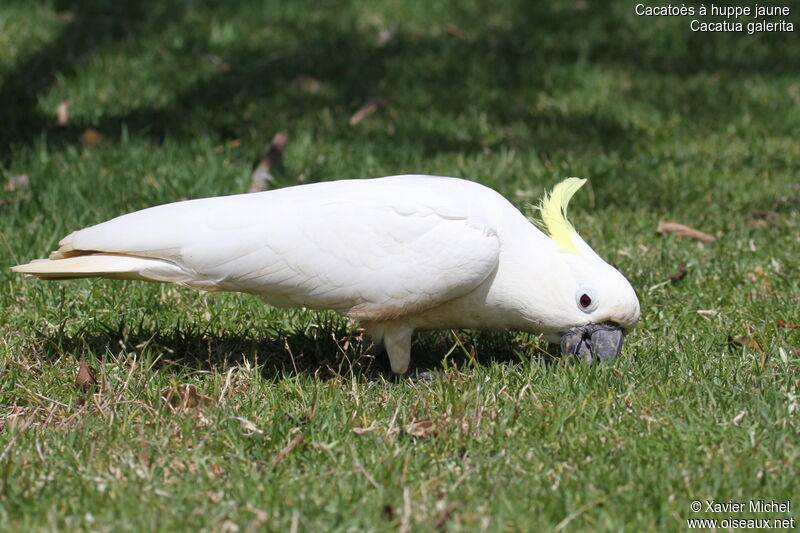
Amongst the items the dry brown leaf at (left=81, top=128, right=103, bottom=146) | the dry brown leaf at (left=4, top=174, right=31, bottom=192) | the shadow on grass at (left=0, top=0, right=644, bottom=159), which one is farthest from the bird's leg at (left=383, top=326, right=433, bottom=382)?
the dry brown leaf at (left=81, top=128, right=103, bottom=146)

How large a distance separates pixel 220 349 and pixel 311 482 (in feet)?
3.37

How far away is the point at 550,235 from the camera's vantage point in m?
3.28

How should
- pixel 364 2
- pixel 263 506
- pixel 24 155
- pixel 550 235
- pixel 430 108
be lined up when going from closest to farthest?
pixel 263 506
pixel 550 235
pixel 24 155
pixel 430 108
pixel 364 2

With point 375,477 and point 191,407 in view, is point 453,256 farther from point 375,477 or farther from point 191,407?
point 191,407

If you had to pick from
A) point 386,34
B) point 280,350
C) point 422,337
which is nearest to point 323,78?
point 386,34

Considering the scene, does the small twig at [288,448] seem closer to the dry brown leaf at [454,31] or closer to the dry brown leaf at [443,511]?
the dry brown leaf at [443,511]

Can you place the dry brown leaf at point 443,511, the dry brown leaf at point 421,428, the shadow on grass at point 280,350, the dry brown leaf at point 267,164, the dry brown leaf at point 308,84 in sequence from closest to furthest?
1. the dry brown leaf at point 443,511
2. the dry brown leaf at point 421,428
3. the shadow on grass at point 280,350
4. the dry brown leaf at point 267,164
5. the dry brown leaf at point 308,84

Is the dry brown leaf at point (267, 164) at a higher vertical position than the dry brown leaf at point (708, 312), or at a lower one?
higher

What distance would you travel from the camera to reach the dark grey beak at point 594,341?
3123mm

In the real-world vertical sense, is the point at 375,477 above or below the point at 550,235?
below

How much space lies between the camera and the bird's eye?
10.0 ft

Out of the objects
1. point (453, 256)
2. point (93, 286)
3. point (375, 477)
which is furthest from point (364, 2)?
point (375, 477)

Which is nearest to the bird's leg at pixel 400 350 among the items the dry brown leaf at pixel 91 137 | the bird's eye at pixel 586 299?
the bird's eye at pixel 586 299

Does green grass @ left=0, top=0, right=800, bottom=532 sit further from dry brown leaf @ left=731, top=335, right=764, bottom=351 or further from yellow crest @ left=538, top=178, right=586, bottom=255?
yellow crest @ left=538, top=178, right=586, bottom=255
